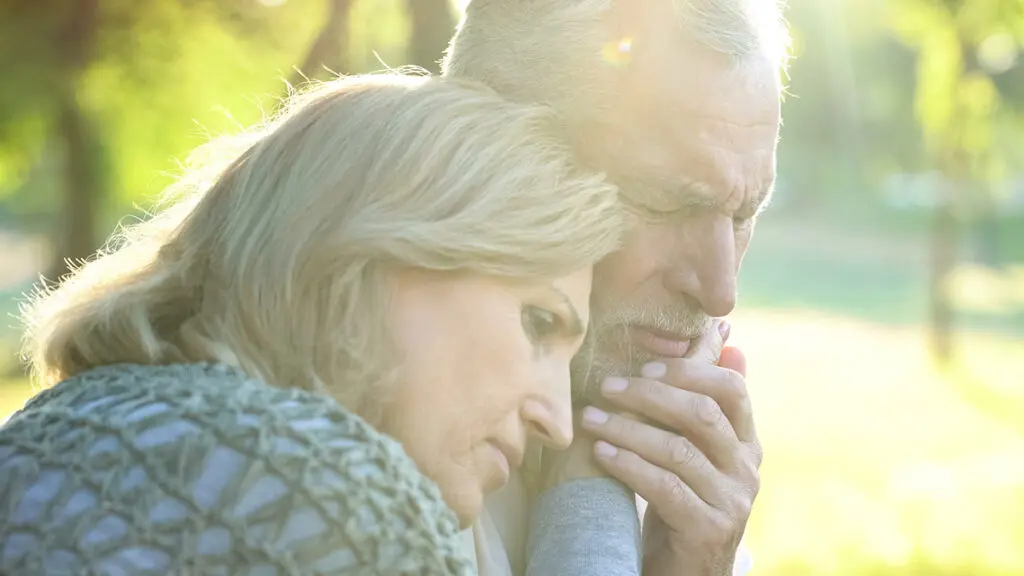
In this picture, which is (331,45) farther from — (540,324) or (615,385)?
(540,324)

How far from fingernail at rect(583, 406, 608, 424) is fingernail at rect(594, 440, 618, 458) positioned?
4 cm

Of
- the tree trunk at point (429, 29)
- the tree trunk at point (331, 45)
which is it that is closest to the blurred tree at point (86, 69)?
the tree trunk at point (331, 45)

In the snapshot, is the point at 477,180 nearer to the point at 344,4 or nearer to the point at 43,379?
the point at 43,379

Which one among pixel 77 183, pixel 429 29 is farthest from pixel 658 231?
pixel 77 183

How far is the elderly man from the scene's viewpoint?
7.61 feet

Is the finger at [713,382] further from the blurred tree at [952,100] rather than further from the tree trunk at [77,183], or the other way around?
the tree trunk at [77,183]

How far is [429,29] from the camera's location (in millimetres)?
4840

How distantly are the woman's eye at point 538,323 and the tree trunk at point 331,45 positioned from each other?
314 cm

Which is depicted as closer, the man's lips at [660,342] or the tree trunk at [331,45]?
the man's lips at [660,342]

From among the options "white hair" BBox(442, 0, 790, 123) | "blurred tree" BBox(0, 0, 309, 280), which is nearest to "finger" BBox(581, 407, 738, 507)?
"white hair" BBox(442, 0, 790, 123)

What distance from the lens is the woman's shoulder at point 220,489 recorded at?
3.87 feet

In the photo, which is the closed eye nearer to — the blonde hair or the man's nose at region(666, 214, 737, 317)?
the blonde hair

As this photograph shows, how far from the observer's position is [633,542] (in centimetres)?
218

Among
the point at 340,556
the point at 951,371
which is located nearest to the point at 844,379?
the point at 951,371
